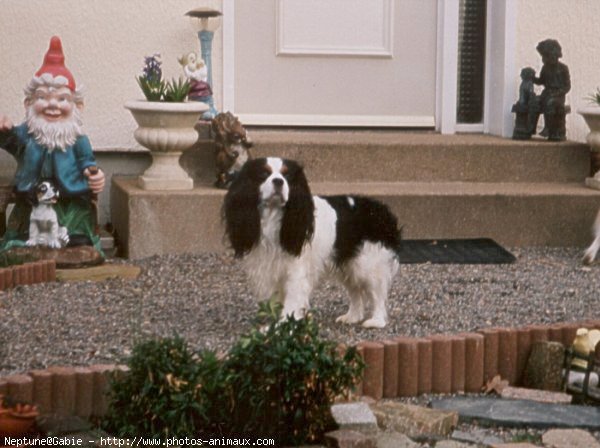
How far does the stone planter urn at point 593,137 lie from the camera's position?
944 centimetres

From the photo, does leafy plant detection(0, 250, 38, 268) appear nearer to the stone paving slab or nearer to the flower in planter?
the flower in planter

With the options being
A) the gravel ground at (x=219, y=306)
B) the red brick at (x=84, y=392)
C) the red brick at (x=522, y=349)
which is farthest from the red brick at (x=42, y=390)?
the red brick at (x=522, y=349)

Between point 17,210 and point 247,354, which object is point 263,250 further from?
point 17,210

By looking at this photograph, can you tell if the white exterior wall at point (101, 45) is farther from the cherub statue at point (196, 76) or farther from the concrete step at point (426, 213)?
the concrete step at point (426, 213)

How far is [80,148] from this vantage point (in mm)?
8375

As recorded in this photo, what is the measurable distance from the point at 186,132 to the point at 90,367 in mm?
3578

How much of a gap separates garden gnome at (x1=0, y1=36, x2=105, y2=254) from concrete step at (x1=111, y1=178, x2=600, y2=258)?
31 centimetres

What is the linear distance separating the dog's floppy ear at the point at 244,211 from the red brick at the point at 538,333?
1.31 meters

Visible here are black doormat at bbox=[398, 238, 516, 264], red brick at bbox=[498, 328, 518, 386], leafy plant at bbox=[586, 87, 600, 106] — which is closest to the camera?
red brick at bbox=[498, 328, 518, 386]

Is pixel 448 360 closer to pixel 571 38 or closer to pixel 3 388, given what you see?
pixel 3 388

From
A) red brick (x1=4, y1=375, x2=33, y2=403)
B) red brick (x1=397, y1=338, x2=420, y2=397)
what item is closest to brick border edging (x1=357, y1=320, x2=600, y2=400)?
red brick (x1=397, y1=338, x2=420, y2=397)

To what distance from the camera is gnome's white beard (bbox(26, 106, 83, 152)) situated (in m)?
8.27

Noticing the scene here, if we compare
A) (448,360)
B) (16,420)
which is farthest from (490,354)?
(16,420)

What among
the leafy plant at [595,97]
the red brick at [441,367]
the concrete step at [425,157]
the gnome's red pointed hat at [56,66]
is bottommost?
the red brick at [441,367]
